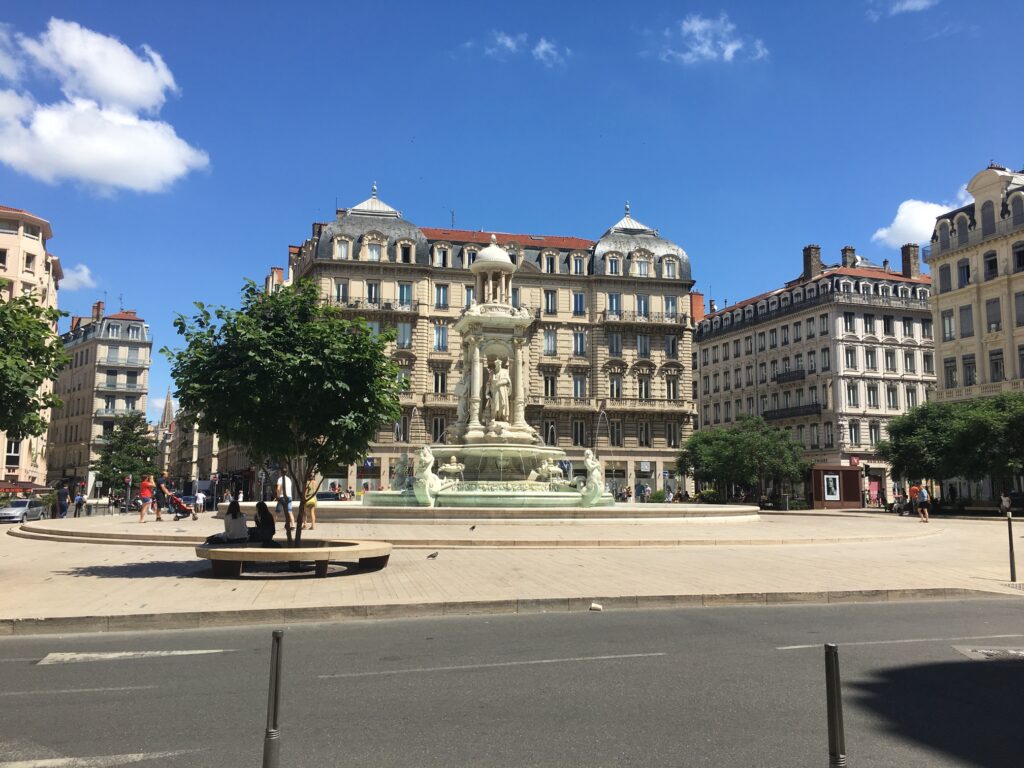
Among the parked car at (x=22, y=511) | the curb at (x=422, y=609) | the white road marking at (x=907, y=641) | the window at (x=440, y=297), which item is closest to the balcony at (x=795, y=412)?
the window at (x=440, y=297)

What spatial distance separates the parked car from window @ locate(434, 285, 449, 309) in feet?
107

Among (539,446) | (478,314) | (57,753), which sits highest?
(478,314)

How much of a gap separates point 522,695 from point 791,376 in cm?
7422

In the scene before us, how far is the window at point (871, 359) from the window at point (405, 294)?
3806 centimetres

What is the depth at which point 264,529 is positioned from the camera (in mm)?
16078

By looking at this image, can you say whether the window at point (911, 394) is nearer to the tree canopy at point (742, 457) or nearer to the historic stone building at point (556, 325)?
the tree canopy at point (742, 457)

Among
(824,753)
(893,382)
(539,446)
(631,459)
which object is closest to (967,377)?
(893,382)

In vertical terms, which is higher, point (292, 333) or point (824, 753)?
point (292, 333)

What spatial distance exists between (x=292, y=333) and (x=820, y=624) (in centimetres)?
945

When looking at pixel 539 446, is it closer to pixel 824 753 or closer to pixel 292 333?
pixel 292 333

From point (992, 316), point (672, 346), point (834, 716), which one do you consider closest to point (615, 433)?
point (672, 346)

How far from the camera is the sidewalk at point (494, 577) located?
1130 cm

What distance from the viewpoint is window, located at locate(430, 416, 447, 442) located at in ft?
217

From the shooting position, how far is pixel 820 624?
423 inches
